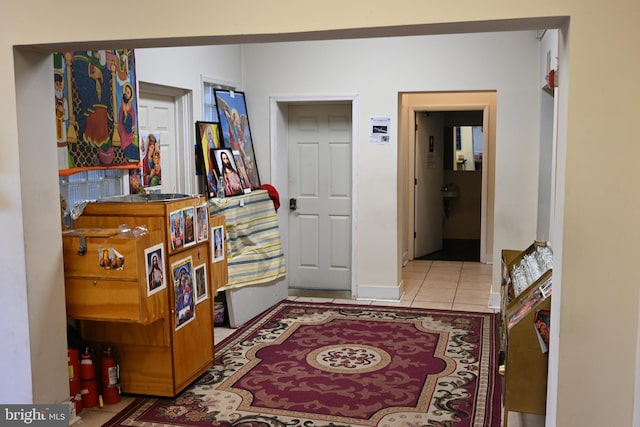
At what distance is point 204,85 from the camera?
5492mm

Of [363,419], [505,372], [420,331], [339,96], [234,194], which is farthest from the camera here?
[339,96]

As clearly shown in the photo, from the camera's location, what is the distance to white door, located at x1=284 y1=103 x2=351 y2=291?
632cm

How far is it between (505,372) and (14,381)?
2.34 m

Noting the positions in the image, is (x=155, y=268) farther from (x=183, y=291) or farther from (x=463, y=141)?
(x=463, y=141)

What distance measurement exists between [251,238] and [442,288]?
2.21 metres

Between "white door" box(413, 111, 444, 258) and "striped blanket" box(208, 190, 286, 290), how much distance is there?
2.96 m

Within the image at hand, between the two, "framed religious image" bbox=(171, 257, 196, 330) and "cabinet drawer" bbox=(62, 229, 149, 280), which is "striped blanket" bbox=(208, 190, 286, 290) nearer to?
"framed religious image" bbox=(171, 257, 196, 330)

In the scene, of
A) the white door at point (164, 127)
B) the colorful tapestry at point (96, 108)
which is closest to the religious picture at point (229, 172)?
the white door at point (164, 127)

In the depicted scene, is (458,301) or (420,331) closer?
(420,331)

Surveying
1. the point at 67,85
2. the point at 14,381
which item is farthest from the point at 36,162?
the point at 14,381

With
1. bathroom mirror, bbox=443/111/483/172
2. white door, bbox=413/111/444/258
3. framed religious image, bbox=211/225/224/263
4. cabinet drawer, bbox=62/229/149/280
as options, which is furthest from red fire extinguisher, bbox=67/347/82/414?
bathroom mirror, bbox=443/111/483/172

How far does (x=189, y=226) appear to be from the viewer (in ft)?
12.6

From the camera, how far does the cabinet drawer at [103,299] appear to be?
3.23 metres

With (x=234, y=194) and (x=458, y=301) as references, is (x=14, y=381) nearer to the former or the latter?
(x=234, y=194)
